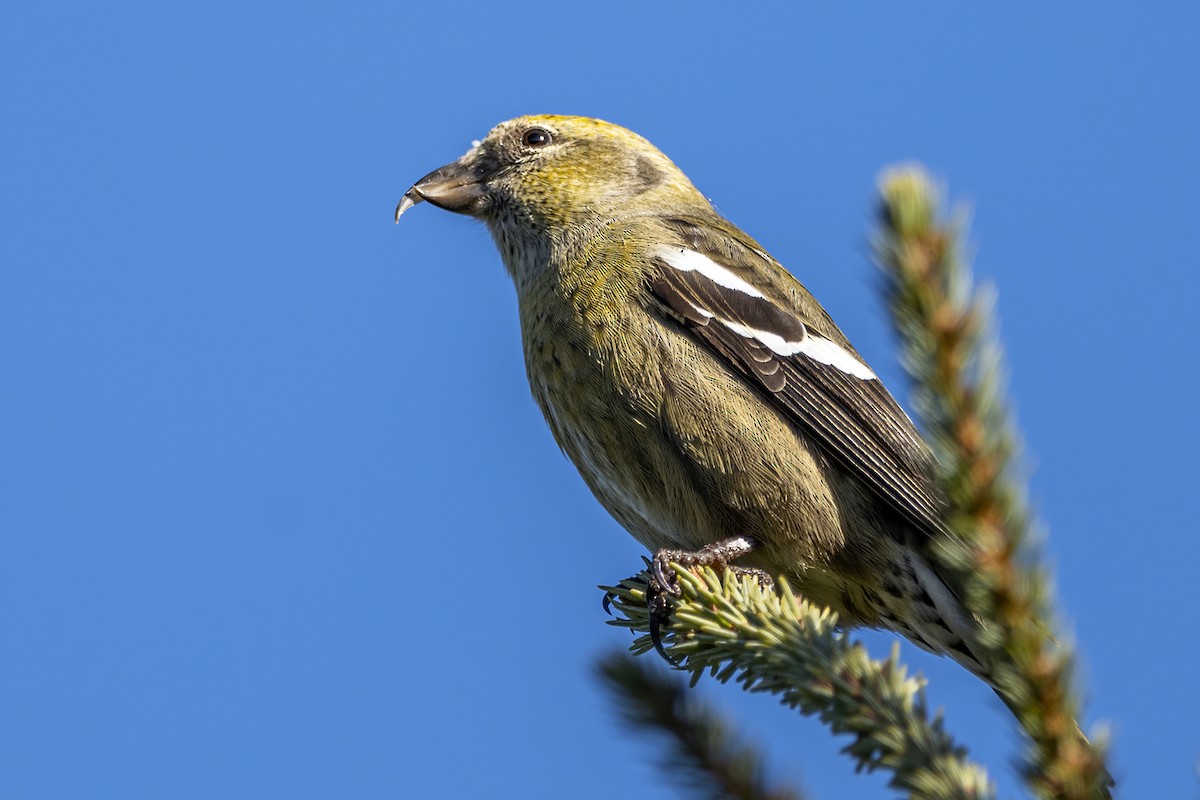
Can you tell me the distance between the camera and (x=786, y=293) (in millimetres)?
4770

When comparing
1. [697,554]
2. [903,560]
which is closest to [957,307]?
[697,554]

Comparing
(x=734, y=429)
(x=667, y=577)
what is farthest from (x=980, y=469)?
(x=734, y=429)

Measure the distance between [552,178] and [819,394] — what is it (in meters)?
1.73

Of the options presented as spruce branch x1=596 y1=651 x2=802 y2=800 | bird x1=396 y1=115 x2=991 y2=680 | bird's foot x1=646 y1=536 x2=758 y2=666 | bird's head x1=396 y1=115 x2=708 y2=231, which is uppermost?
bird's head x1=396 y1=115 x2=708 y2=231

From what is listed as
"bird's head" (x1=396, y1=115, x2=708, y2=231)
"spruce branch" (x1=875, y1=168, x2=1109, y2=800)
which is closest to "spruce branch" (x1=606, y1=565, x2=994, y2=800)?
"spruce branch" (x1=875, y1=168, x2=1109, y2=800)

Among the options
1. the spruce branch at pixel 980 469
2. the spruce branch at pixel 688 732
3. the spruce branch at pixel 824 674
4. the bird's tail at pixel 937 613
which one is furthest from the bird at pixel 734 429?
the spruce branch at pixel 980 469

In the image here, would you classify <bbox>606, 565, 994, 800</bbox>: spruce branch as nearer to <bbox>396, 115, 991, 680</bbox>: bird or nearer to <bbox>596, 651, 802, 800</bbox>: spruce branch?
<bbox>596, 651, 802, 800</bbox>: spruce branch

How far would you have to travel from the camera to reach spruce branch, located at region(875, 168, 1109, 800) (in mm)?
1436

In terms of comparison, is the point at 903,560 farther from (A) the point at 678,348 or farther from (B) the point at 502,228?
(B) the point at 502,228

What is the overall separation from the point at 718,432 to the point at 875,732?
223 centimetres

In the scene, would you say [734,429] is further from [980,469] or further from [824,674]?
[980,469]

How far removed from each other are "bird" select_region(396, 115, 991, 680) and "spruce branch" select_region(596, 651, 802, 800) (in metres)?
1.49

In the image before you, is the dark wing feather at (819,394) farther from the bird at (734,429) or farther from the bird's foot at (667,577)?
the bird's foot at (667,577)

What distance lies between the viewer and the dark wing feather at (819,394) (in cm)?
412
